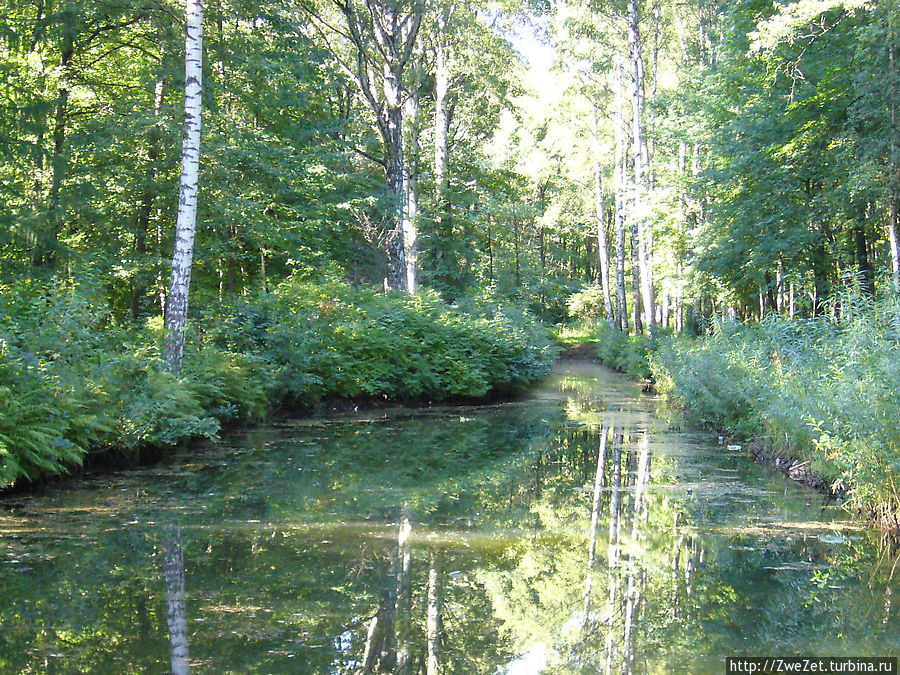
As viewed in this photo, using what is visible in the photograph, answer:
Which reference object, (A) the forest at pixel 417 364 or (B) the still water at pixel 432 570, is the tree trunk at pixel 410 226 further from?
(B) the still water at pixel 432 570

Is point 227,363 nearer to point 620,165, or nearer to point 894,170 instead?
point 894,170

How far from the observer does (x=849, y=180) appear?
1338 cm

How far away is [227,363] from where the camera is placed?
11.1m

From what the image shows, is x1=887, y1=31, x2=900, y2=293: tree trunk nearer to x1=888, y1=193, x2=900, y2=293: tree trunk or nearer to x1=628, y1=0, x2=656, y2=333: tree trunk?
x1=888, y1=193, x2=900, y2=293: tree trunk

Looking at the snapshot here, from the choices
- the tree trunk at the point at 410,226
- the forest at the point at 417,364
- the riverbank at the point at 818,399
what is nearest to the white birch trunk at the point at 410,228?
the tree trunk at the point at 410,226

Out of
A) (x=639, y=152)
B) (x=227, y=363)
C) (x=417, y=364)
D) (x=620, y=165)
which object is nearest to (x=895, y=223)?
(x=417, y=364)

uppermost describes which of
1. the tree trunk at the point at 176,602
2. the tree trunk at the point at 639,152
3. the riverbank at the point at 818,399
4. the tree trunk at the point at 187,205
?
the tree trunk at the point at 639,152

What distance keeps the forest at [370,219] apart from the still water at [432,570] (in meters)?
0.92

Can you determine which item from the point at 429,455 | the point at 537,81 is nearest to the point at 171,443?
the point at 429,455

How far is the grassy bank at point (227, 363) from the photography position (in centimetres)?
714

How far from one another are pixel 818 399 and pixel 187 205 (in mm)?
8355

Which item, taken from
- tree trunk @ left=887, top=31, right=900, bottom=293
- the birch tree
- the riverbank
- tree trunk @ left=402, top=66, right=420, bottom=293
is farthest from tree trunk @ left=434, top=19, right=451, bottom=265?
tree trunk @ left=887, top=31, right=900, bottom=293

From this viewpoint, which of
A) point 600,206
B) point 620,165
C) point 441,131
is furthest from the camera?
point 600,206

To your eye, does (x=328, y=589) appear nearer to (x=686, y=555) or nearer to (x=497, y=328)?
(x=686, y=555)
